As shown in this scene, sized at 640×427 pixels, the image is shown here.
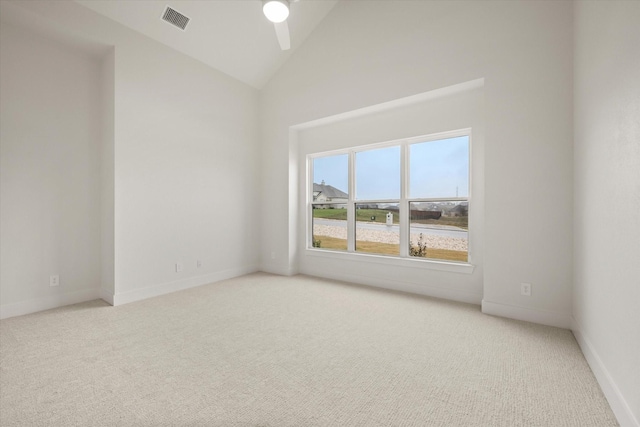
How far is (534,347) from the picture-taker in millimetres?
2279

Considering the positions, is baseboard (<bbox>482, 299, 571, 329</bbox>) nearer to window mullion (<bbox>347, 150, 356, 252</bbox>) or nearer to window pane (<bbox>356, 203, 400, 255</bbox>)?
window pane (<bbox>356, 203, 400, 255</bbox>)

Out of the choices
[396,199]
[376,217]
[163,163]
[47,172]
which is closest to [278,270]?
[376,217]

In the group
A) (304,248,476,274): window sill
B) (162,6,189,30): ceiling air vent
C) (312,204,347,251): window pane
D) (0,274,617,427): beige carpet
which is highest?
(162,6,189,30): ceiling air vent

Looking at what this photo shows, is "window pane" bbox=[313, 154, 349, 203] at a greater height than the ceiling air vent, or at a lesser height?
lesser

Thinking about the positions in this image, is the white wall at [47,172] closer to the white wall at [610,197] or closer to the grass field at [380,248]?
the grass field at [380,248]

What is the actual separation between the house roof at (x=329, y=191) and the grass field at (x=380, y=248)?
0.71 m

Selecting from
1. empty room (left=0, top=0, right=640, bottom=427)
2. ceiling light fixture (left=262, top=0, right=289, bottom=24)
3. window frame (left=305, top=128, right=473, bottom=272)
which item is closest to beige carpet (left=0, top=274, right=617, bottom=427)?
empty room (left=0, top=0, right=640, bottom=427)

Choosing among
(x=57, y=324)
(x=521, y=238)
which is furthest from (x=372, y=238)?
(x=57, y=324)

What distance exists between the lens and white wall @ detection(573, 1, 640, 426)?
1.45 meters

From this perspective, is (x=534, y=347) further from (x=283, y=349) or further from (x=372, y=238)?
(x=372, y=238)

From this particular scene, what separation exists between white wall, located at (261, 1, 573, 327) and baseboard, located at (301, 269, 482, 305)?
203 mm

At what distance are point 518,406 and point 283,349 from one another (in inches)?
60.9

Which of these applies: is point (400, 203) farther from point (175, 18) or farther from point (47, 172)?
point (47, 172)

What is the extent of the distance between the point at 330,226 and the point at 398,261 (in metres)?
1.36
